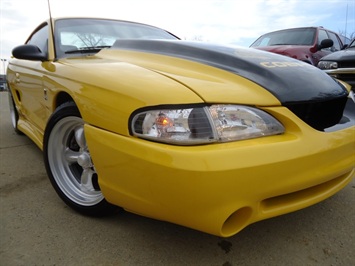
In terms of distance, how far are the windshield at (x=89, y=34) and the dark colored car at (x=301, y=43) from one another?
12.7ft

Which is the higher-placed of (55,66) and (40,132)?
(55,66)

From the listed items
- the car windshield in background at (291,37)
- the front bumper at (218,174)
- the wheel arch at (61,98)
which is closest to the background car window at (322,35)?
the car windshield in background at (291,37)

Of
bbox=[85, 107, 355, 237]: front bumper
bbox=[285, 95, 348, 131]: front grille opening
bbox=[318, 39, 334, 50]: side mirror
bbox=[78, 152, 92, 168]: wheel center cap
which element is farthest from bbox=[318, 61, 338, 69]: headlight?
bbox=[78, 152, 92, 168]: wheel center cap

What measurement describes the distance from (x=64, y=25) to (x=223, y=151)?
2.13 m

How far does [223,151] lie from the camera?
1298 millimetres

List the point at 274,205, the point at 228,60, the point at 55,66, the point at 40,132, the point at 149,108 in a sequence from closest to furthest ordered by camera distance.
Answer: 1. the point at 149,108
2. the point at 274,205
3. the point at 228,60
4. the point at 55,66
5. the point at 40,132

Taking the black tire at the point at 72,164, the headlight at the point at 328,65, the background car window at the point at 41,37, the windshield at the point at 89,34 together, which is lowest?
the black tire at the point at 72,164

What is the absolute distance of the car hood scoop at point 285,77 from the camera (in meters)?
1.60

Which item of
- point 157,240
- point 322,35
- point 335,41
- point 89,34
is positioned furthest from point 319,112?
point 335,41

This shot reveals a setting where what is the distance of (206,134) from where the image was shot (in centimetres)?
137

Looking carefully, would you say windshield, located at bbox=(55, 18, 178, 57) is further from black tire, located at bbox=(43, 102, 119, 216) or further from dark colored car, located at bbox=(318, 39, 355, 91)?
dark colored car, located at bbox=(318, 39, 355, 91)

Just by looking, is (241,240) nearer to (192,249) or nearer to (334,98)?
(192,249)

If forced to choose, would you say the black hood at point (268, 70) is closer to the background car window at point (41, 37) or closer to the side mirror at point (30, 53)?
the side mirror at point (30, 53)

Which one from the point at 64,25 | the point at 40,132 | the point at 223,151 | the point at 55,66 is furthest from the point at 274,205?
the point at 64,25
